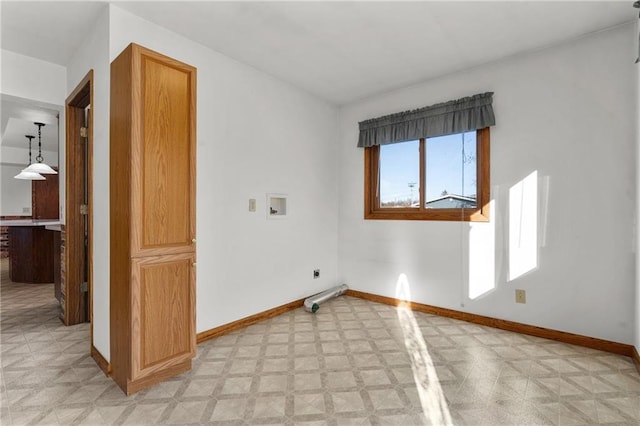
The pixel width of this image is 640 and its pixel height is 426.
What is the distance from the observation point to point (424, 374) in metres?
2.12

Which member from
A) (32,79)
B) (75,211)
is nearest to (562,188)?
(75,211)

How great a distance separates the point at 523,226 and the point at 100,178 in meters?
3.52

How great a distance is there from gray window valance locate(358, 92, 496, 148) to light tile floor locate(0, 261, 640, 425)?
2.01 meters

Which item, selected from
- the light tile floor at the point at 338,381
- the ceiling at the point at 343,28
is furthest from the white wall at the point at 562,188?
the light tile floor at the point at 338,381

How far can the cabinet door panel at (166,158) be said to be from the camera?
1896mm

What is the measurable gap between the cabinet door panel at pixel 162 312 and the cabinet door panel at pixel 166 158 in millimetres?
140

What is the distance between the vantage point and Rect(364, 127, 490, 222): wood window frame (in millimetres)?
3068

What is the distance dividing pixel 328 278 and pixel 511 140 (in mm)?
2595

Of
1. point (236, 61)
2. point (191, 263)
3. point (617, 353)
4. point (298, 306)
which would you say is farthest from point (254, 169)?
point (617, 353)

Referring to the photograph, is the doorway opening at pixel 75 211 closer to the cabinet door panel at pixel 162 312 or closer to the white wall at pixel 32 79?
the white wall at pixel 32 79

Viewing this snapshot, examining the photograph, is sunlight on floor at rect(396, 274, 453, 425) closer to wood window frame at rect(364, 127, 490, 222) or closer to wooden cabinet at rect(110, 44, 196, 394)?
Answer: wood window frame at rect(364, 127, 490, 222)

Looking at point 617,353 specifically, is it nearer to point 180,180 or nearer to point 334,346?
point 334,346

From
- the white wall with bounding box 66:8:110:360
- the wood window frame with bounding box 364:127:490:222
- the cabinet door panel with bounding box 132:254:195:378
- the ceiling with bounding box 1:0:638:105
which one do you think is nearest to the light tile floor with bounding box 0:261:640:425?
the cabinet door panel with bounding box 132:254:195:378

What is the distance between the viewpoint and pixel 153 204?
193 centimetres
